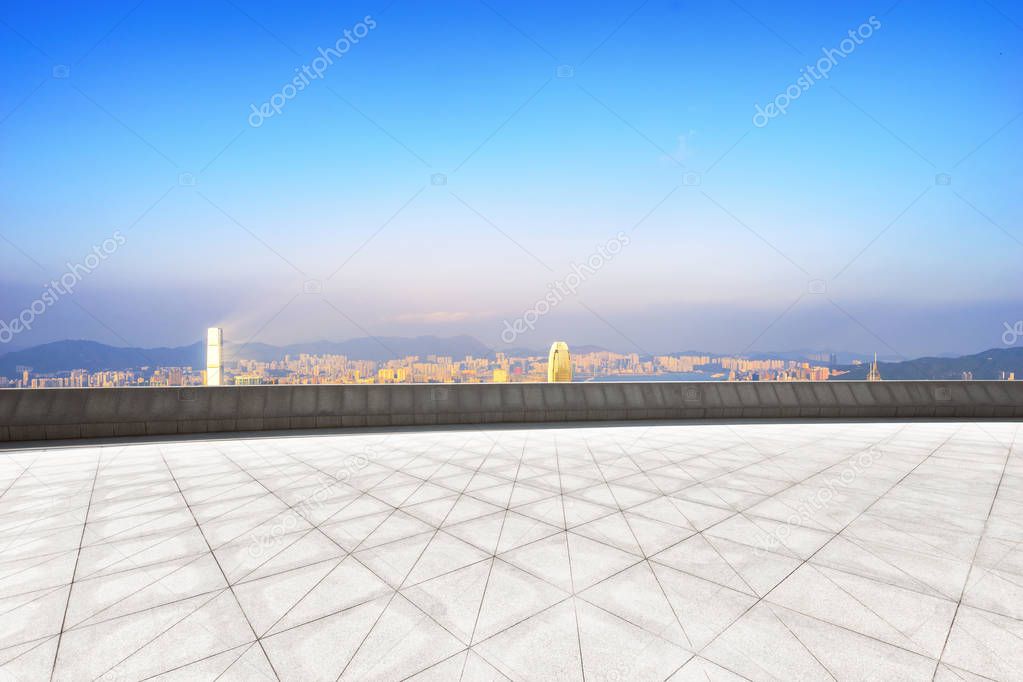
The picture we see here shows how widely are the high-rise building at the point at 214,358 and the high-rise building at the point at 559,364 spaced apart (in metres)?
8.96

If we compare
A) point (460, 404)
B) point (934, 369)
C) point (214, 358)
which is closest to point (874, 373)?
point (934, 369)

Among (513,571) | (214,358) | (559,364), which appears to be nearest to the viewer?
(513,571)

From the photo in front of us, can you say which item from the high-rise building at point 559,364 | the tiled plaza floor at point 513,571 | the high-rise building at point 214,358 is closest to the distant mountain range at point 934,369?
the tiled plaza floor at point 513,571

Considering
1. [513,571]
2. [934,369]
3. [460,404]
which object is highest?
[934,369]

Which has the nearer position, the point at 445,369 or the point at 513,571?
the point at 513,571

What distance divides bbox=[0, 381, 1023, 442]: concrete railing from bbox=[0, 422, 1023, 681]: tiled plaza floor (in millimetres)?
2801

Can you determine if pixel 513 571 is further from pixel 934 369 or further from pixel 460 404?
pixel 934 369

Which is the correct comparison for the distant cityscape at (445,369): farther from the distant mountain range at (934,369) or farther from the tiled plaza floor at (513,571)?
the tiled plaza floor at (513,571)

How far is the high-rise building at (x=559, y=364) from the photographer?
13711 millimetres

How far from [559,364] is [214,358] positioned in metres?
9.43

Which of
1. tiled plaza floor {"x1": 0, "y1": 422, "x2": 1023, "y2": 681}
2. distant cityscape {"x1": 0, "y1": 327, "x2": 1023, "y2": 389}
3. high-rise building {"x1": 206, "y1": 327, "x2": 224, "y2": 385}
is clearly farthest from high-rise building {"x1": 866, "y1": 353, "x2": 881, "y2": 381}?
high-rise building {"x1": 206, "y1": 327, "x2": 224, "y2": 385}

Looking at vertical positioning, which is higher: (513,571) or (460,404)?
(460,404)

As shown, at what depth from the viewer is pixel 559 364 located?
13766 mm

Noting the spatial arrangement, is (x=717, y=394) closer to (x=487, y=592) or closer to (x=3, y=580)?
(x=487, y=592)
